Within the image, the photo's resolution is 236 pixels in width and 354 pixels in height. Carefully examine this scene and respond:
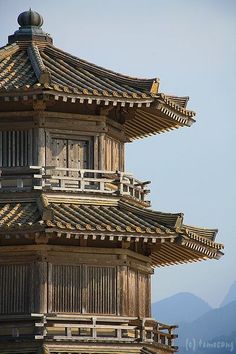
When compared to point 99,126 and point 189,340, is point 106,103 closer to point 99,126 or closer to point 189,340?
point 99,126

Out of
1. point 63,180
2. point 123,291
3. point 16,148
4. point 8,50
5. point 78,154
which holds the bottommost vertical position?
point 123,291

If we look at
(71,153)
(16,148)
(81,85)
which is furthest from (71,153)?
(81,85)

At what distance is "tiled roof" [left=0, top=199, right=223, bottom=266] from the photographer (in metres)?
43.2

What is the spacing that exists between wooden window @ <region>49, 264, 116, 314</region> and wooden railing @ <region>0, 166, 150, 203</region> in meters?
2.27

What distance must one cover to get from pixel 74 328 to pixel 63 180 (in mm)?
4294

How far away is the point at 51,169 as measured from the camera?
1783 inches

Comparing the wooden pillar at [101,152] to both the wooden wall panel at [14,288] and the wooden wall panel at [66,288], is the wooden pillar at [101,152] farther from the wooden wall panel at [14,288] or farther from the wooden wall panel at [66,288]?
the wooden wall panel at [14,288]

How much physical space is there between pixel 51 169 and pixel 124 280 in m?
3.80

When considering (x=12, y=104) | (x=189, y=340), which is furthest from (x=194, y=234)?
(x=189, y=340)

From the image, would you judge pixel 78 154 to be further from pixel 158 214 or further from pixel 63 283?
pixel 63 283

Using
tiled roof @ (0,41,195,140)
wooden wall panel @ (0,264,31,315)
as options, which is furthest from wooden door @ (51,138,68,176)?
wooden wall panel @ (0,264,31,315)

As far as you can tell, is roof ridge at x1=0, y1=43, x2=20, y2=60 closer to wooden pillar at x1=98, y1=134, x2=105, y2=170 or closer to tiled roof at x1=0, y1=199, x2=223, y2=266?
wooden pillar at x1=98, y1=134, x2=105, y2=170

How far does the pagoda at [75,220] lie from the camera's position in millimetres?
44000

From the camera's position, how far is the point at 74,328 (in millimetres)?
44188
